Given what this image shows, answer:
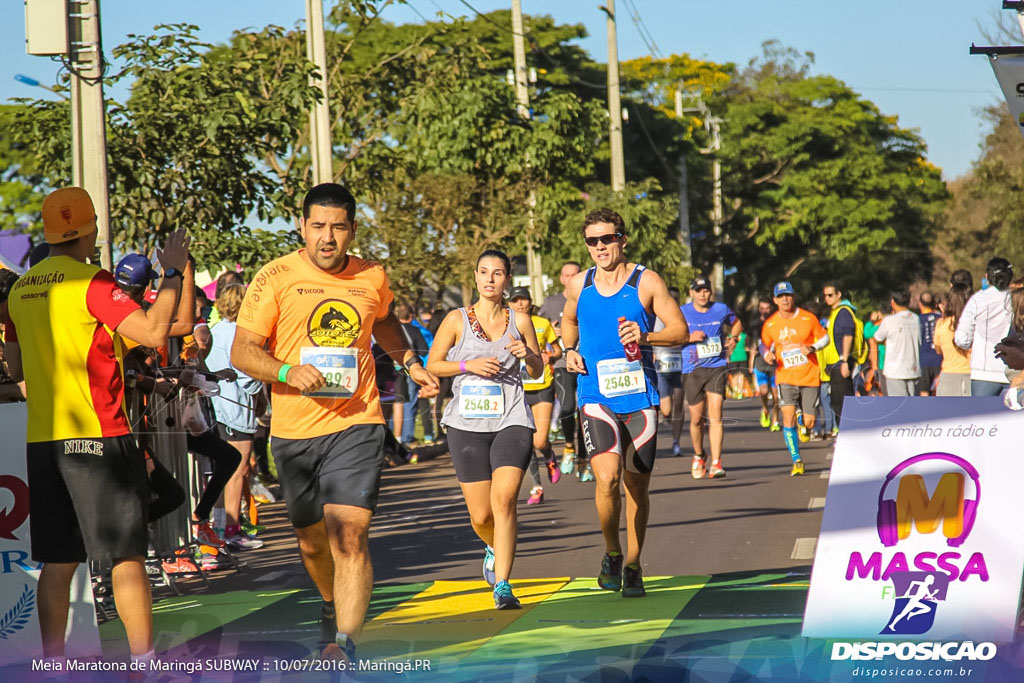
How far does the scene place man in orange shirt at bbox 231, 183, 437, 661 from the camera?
589cm

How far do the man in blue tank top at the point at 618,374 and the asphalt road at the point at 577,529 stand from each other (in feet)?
3.99

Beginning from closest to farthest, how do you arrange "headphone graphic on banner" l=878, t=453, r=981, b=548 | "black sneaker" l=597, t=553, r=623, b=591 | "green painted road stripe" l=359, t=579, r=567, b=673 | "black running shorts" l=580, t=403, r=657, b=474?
Result: "headphone graphic on banner" l=878, t=453, r=981, b=548 < "green painted road stripe" l=359, t=579, r=567, b=673 < "black running shorts" l=580, t=403, r=657, b=474 < "black sneaker" l=597, t=553, r=623, b=591

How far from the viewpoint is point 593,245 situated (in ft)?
25.7

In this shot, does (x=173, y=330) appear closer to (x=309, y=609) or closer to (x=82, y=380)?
(x=309, y=609)

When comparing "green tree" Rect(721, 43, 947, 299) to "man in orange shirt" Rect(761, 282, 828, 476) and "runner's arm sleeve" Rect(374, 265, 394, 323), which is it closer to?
"man in orange shirt" Rect(761, 282, 828, 476)

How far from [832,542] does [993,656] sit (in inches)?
30.9

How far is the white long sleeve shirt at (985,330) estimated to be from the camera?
37.7 ft

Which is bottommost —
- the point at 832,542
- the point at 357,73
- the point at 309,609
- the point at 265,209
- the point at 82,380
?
the point at 309,609

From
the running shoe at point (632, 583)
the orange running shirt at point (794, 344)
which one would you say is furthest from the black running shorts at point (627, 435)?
the orange running shirt at point (794, 344)

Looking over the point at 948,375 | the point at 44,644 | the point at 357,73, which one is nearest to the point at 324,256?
the point at 44,644

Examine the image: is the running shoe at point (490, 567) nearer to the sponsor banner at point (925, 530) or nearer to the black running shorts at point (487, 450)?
the black running shorts at point (487, 450)

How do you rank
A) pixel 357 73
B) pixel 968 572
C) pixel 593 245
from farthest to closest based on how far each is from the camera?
pixel 357 73
pixel 593 245
pixel 968 572

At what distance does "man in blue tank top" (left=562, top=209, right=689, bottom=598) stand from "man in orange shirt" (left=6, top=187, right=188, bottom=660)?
112 inches

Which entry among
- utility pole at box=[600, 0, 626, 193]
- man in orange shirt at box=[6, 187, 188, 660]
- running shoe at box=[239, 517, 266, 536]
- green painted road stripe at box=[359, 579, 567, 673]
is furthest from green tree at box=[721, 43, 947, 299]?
man in orange shirt at box=[6, 187, 188, 660]
